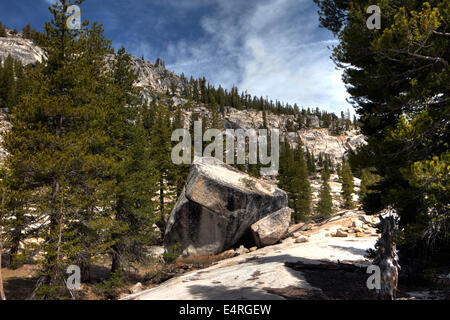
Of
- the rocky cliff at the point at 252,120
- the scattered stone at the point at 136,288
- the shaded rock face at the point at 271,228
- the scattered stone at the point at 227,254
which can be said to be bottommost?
the scattered stone at the point at 136,288

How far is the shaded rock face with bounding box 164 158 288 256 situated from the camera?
18.4 meters

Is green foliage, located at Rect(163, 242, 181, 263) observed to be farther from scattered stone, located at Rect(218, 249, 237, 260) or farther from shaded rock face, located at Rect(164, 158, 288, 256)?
scattered stone, located at Rect(218, 249, 237, 260)

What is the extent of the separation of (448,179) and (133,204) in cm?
1641

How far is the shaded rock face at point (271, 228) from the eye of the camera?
19.0 m

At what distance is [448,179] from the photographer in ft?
17.0

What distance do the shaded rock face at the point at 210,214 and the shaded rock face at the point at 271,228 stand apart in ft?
3.58

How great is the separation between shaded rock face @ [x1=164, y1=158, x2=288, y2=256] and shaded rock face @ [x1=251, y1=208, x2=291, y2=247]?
1.09 m

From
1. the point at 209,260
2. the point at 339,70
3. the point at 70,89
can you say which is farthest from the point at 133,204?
the point at 339,70

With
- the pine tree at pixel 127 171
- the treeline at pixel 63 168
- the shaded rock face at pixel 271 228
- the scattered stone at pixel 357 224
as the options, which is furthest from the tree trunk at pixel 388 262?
the scattered stone at pixel 357 224

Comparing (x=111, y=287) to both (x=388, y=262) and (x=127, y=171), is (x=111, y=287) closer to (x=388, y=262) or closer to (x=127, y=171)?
(x=127, y=171)

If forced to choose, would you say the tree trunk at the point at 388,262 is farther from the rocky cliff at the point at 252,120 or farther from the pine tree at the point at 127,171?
the rocky cliff at the point at 252,120

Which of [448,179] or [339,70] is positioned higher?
[339,70]

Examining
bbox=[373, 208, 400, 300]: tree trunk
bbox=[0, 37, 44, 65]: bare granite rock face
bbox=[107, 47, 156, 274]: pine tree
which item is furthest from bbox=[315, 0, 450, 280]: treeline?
bbox=[0, 37, 44, 65]: bare granite rock face
